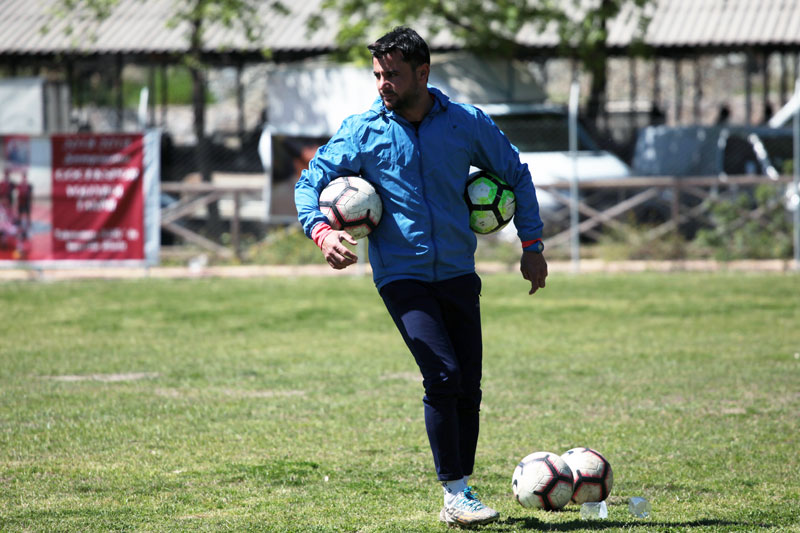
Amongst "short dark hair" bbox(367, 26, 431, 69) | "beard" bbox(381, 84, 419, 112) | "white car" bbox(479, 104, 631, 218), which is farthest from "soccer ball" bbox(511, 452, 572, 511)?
"white car" bbox(479, 104, 631, 218)

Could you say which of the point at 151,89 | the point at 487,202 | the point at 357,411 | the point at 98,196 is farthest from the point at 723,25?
the point at 487,202

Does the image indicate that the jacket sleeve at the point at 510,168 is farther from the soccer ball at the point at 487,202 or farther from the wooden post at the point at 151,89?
the wooden post at the point at 151,89

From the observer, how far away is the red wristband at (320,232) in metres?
4.51

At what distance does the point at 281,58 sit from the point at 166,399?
1881 cm

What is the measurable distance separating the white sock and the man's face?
5.27ft

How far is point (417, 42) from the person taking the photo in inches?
177

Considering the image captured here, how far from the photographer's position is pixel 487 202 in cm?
470

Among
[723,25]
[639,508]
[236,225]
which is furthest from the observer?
[723,25]

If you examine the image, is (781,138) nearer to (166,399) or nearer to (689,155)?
(689,155)

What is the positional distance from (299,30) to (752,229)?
1234cm

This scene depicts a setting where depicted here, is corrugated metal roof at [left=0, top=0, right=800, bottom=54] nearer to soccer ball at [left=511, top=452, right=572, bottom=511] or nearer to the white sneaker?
soccer ball at [left=511, top=452, right=572, bottom=511]

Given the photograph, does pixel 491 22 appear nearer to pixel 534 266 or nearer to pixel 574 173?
pixel 574 173

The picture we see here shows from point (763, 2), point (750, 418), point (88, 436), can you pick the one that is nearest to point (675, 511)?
point (750, 418)

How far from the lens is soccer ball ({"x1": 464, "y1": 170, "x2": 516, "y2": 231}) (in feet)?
15.4
